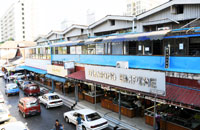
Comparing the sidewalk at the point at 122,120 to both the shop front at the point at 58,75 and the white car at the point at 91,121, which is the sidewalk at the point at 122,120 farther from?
the shop front at the point at 58,75

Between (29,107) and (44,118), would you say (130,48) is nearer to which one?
(44,118)

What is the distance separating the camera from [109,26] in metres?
21.5

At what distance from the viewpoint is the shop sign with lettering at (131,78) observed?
10.4 meters

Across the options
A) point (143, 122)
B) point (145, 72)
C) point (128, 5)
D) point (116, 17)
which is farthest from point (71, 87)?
point (128, 5)

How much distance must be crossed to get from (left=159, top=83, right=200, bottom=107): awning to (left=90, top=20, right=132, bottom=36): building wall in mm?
9957

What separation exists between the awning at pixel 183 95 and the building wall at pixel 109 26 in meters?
9.96

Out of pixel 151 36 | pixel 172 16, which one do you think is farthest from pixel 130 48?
pixel 172 16

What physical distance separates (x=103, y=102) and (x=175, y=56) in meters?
8.56

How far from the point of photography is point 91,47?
1905 cm

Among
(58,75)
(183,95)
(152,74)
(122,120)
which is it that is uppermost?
(152,74)

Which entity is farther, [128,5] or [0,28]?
[0,28]

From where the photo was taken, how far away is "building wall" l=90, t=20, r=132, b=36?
19.2m

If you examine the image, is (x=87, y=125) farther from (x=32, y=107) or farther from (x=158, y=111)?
(x=32, y=107)

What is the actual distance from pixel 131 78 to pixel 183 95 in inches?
137
